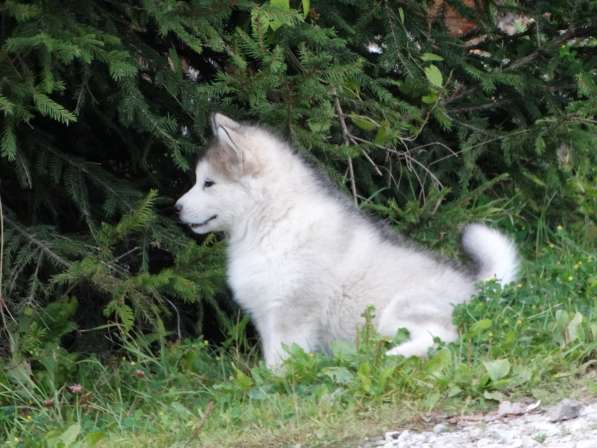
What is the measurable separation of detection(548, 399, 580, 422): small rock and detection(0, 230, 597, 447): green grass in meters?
0.17

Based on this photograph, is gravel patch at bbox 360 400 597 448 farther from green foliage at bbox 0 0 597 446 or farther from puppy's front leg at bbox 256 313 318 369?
puppy's front leg at bbox 256 313 318 369

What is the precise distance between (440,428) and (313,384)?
843 mm

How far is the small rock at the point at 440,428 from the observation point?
15.3ft

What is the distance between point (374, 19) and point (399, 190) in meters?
1.23

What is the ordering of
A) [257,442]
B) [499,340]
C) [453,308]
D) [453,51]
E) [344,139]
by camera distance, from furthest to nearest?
[453,51], [344,139], [453,308], [499,340], [257,442]

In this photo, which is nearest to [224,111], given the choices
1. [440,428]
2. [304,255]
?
[304,255]

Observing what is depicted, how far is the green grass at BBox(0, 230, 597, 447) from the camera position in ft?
16.1

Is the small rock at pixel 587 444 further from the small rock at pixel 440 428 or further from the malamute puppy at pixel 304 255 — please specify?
the malamute puppy at pixel 304 255

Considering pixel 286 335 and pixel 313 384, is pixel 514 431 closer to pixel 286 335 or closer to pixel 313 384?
pixel 313 384

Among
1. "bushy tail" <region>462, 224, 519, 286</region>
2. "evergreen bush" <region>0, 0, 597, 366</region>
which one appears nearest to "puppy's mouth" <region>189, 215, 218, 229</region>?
"evergreen bush" <region>0, 0, 597, 366</region>

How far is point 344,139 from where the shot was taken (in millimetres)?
7258

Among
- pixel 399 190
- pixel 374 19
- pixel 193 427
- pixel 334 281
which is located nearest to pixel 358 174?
pixel 399 190

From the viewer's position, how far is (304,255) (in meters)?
6.02

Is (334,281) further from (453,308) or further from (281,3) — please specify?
(281,3)
